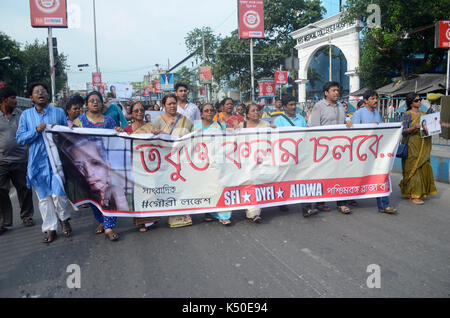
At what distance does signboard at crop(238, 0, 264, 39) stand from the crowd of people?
30.3 feet

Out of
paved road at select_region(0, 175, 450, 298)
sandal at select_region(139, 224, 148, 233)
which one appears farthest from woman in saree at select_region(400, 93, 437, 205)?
sandal at select_region(139, 224, 148, 233)

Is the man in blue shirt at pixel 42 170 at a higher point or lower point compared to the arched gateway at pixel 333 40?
lower

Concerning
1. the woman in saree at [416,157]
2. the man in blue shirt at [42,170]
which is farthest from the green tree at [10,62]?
the woman in saree at [416,157]

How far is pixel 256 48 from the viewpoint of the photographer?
3803 cm

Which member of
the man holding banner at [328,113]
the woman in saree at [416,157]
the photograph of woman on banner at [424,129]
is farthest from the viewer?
the woman in saree at [416,157]

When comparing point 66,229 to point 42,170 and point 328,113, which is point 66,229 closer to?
point 42,170

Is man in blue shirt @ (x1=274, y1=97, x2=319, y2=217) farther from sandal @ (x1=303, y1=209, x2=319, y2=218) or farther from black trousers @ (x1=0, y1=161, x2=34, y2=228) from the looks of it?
black trousers @ (x1=0, y1=161, x2=34, y2=228)

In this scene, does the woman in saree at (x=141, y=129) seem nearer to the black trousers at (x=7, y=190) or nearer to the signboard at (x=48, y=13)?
the black trousers at (x=7, y=190)

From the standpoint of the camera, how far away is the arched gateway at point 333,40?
2286 centimetres

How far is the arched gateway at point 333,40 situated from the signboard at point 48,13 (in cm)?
1679

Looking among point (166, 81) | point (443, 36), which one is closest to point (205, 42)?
point (166, 81)

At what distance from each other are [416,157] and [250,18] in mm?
10545
